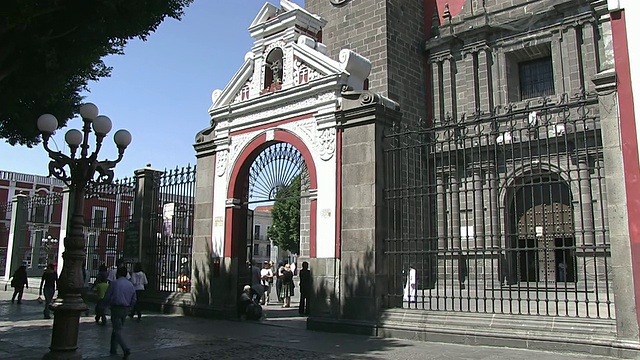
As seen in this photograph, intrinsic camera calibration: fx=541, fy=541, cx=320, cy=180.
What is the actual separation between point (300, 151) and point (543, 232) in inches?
209

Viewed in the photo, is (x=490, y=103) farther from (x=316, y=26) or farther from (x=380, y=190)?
(x=380, y=190)

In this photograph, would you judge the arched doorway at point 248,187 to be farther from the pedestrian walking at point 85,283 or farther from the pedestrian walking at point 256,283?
the pedestrian walking at point 85,283

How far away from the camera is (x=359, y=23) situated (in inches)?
763

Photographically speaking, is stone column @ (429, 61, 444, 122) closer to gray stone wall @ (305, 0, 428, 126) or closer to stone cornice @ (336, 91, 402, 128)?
gray stone wall @ (305, 0, 428, 126)

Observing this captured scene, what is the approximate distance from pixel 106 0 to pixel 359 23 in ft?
43.8

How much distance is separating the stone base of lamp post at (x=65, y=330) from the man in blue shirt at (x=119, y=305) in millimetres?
756

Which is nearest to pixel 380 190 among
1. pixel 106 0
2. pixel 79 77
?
pixel 106 0

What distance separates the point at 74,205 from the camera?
7516mm

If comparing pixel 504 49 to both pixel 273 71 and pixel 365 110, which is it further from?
pixel 365 110

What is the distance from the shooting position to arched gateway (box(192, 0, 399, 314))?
10227mm

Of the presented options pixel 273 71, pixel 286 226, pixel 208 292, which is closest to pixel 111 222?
pixel 208 292

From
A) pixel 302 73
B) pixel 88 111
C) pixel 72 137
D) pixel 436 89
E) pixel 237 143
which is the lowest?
pixel 72 137

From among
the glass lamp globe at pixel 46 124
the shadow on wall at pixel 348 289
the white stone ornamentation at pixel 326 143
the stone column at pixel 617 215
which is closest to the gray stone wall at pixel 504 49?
the white stone ornamentation at pixel 326 143

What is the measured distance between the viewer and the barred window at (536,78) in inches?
717
